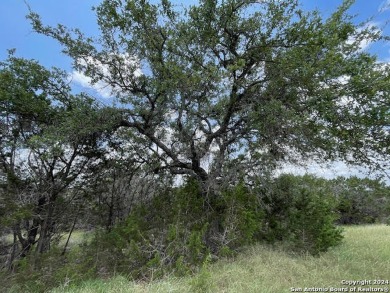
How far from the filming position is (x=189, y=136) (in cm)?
708

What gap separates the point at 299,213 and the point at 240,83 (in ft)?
10.4

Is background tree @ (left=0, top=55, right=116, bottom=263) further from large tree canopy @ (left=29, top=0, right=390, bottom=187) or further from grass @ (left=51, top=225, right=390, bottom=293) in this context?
grass @ (left=51, top=225, right=390, bottom=293)

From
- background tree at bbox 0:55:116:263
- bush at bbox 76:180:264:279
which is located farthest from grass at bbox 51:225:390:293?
background tree at bbox 0:55:116:263

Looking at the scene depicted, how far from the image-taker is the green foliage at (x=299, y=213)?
22.2ft

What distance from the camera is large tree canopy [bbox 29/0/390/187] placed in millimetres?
5578

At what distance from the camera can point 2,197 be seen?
6.90 m

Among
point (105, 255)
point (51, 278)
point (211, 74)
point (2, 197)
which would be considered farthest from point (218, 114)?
point (2, 197)

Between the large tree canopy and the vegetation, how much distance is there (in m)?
0.03

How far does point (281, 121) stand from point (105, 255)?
4095 millimetres

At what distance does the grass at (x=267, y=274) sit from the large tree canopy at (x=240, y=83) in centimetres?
189

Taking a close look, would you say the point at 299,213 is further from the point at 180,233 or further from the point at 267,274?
the point at 180,233

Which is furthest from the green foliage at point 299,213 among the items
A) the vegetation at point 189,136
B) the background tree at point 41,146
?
the background tree at point 41,146

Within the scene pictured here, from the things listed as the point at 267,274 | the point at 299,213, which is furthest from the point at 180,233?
the point at 299,213

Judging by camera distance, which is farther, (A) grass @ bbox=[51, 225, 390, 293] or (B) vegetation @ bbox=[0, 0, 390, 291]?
(B) vegetation @ bbox=[0, 0, 390, 291]
